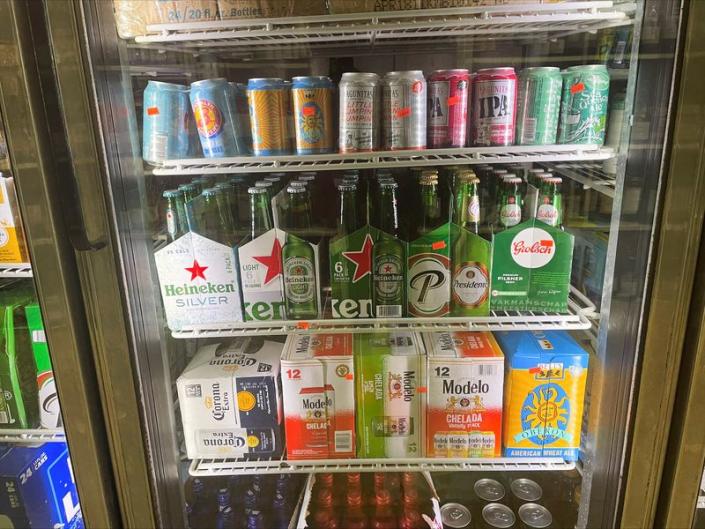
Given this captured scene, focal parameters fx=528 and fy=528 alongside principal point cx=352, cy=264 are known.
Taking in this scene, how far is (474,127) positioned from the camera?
4.31ft

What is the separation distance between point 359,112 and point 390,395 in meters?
0.75

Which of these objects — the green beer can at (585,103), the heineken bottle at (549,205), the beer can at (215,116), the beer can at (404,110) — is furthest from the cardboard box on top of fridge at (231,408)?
the green beer can at (585,103)

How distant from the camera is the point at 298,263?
1.38 metres

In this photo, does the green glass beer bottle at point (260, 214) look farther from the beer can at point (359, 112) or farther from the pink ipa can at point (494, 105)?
the pink ipa can at point (494, 105)

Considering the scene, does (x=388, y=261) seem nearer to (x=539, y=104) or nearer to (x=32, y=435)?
(x=539, y=104)

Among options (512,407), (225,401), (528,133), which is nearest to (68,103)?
(225,401)

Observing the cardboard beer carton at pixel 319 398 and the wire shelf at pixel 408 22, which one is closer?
the wire shelf at pixel 408 22

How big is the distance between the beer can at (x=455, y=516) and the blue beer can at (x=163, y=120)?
127 centimetres

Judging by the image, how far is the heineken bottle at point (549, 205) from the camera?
136cm

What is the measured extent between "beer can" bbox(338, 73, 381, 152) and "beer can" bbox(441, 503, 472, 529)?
1.10m

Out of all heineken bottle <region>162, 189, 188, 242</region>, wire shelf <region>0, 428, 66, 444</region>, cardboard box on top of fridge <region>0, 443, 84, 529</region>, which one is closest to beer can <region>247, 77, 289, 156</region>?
heineken bottle <region>162, 189, 188, 242</region>

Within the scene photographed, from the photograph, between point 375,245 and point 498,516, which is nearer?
point 375,245

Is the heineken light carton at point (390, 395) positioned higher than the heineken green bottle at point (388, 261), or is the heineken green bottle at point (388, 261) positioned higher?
the heineken green bottle at point (388, 261)

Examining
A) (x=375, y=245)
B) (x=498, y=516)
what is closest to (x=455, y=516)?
(x=498, y=516)
